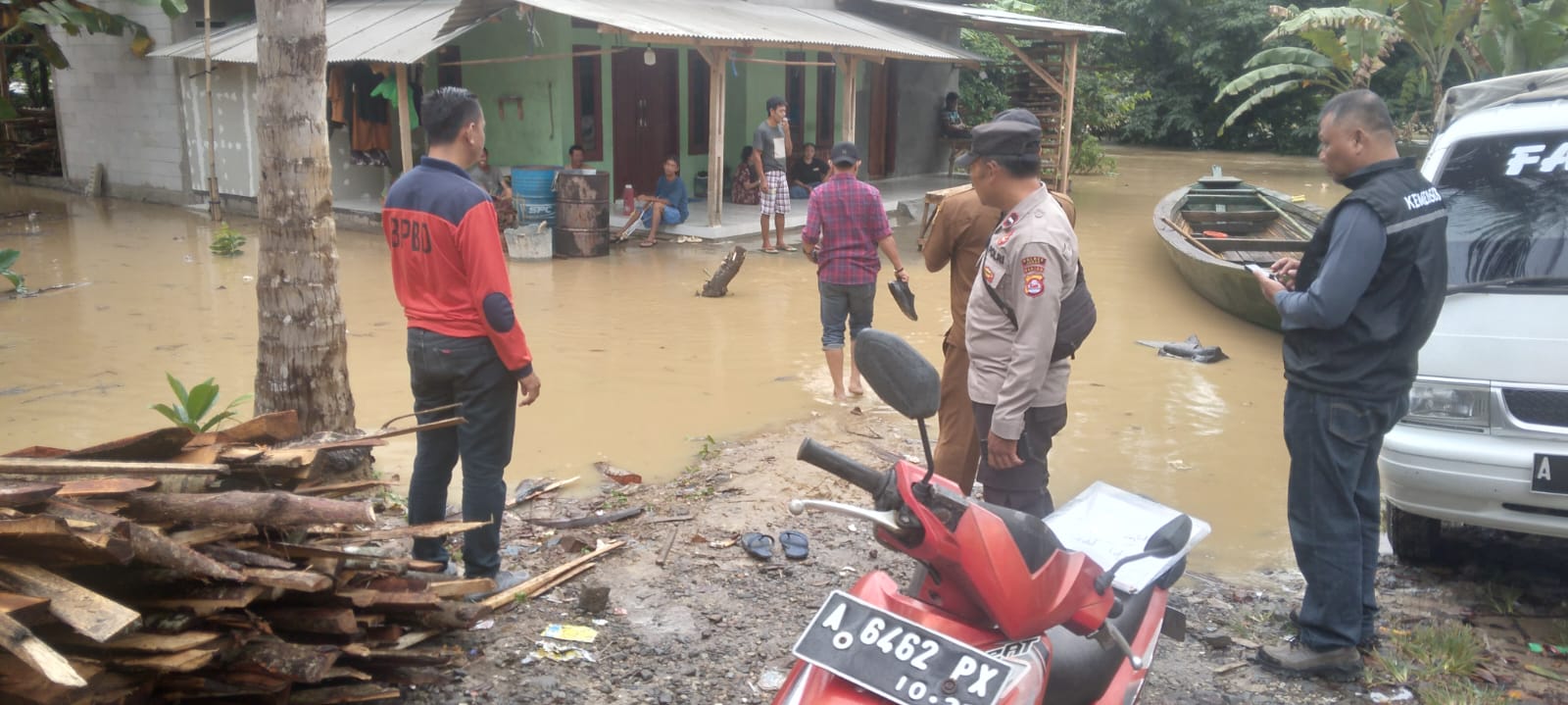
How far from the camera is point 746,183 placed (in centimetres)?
1628

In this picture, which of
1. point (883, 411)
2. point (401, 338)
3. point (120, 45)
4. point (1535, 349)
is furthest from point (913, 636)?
point (120, 45)

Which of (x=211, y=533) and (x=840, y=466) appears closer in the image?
(x=840, y=466)

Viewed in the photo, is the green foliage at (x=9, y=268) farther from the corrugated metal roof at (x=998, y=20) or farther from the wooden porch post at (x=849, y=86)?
the corrugated metal roof at (x=998, y=20)

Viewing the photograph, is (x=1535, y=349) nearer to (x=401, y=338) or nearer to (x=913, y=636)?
(x=913, y=636)

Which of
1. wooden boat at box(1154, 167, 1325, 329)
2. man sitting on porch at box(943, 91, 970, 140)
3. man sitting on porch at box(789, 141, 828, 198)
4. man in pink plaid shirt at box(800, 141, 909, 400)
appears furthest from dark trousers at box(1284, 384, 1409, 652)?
man sitting on porch at box(943, 91, 970, 140)

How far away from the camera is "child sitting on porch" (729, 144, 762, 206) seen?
16.2 meters

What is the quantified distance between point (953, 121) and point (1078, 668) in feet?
64.0

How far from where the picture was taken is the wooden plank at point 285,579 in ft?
9.46

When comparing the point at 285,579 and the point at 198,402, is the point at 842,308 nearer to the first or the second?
the point at 198,402

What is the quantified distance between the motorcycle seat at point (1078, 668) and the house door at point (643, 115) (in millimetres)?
13697

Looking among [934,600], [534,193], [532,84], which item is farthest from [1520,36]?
[934,600]

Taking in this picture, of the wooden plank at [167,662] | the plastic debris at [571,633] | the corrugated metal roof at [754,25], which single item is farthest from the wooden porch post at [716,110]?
the wooden plank at [167,662]

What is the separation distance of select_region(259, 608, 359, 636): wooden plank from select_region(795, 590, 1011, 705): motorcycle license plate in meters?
1.53

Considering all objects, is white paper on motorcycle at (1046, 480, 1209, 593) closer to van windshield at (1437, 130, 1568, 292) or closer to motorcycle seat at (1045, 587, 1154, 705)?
motorcycle seat at (1045, 587, 1154, 705)
